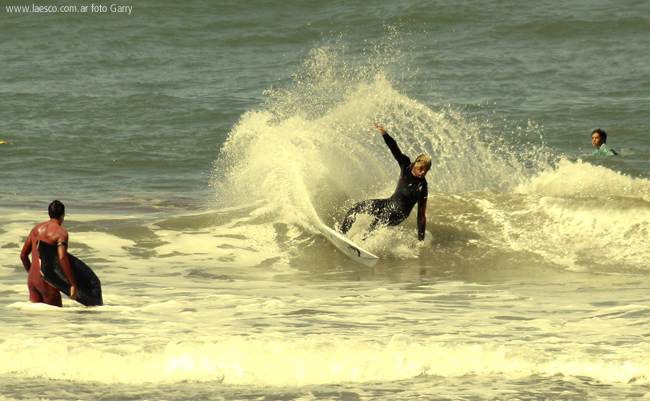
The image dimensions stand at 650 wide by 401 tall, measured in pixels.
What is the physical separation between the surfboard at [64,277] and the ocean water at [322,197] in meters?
0.24

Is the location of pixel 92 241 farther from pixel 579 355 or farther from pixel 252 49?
pixel 252 49

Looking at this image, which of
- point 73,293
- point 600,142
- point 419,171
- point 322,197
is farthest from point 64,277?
point 600,142

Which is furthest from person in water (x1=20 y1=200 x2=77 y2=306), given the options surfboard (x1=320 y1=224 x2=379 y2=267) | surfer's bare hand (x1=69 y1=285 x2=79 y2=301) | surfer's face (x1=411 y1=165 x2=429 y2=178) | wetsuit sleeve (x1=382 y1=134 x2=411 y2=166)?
surfer's face (x1=411 y1=165 x2=429 y2=178)

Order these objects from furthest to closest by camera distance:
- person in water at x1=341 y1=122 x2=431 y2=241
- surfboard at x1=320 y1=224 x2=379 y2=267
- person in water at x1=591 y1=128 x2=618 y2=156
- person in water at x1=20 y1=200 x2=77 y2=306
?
person in water at x1=591 y1=128 x2=618 y2=156 < person in water at x1=341 y1=122 x2=431 y2=241 < surfboard at x1=320 y1=224 x2=379 y2=267 < person in water at x1=20 y1=200 x2=77 y2=306

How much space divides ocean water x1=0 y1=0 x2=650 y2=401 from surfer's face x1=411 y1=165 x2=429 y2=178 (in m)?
1.11

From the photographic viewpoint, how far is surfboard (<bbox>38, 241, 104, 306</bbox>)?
6.93 metres

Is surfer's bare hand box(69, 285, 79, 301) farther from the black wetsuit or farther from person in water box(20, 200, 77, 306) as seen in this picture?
the black wetsuit

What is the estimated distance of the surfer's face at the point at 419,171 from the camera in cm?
1015

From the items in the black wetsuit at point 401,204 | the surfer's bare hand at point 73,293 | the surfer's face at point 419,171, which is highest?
the surfer's face at point 419,171

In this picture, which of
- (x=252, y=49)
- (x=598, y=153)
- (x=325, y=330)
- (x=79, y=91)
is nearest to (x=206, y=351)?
(x=325, y=330)

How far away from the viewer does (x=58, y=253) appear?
6875mm

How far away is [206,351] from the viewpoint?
6.01 meters

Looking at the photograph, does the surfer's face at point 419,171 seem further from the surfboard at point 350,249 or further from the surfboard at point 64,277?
the surfboard at point 64,277

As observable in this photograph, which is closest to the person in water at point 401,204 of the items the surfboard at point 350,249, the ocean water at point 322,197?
the surfboard at point 350,249
